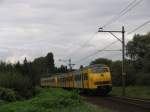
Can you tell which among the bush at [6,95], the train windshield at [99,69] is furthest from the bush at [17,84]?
the train windshield at [99,69]

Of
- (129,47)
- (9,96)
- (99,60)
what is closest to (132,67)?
(129,47)

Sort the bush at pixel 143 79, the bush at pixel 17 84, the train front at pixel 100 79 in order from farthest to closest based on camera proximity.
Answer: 1. the bush at pixel 143 79
2. the train front at pixel 100 79
3. the bush at pixel 17 84

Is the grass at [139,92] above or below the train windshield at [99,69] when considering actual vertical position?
below

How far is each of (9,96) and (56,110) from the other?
5998mm

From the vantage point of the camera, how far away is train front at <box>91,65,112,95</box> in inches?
1761

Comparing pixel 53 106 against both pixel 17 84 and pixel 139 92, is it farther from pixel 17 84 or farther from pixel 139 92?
pixel 139 92

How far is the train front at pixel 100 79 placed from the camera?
44719 millimetres

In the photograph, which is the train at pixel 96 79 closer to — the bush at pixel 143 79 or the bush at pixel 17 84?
the bush at pixel 143 79

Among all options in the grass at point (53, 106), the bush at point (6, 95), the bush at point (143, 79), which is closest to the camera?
the grass at point (53, 106)

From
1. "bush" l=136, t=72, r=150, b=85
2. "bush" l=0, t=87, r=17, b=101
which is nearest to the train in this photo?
"bush" l=136, t=72, r=150, b=85

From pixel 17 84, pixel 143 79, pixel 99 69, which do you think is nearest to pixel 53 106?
pixel 17 84

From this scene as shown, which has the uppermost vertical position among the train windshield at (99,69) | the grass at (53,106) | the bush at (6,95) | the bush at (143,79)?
the train windshield at (99,69)

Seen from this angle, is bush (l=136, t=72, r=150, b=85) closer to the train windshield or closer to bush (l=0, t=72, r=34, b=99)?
the train windshield

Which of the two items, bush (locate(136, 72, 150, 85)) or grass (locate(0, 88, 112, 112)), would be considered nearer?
grass (locate(0, 88, 112, 112))
